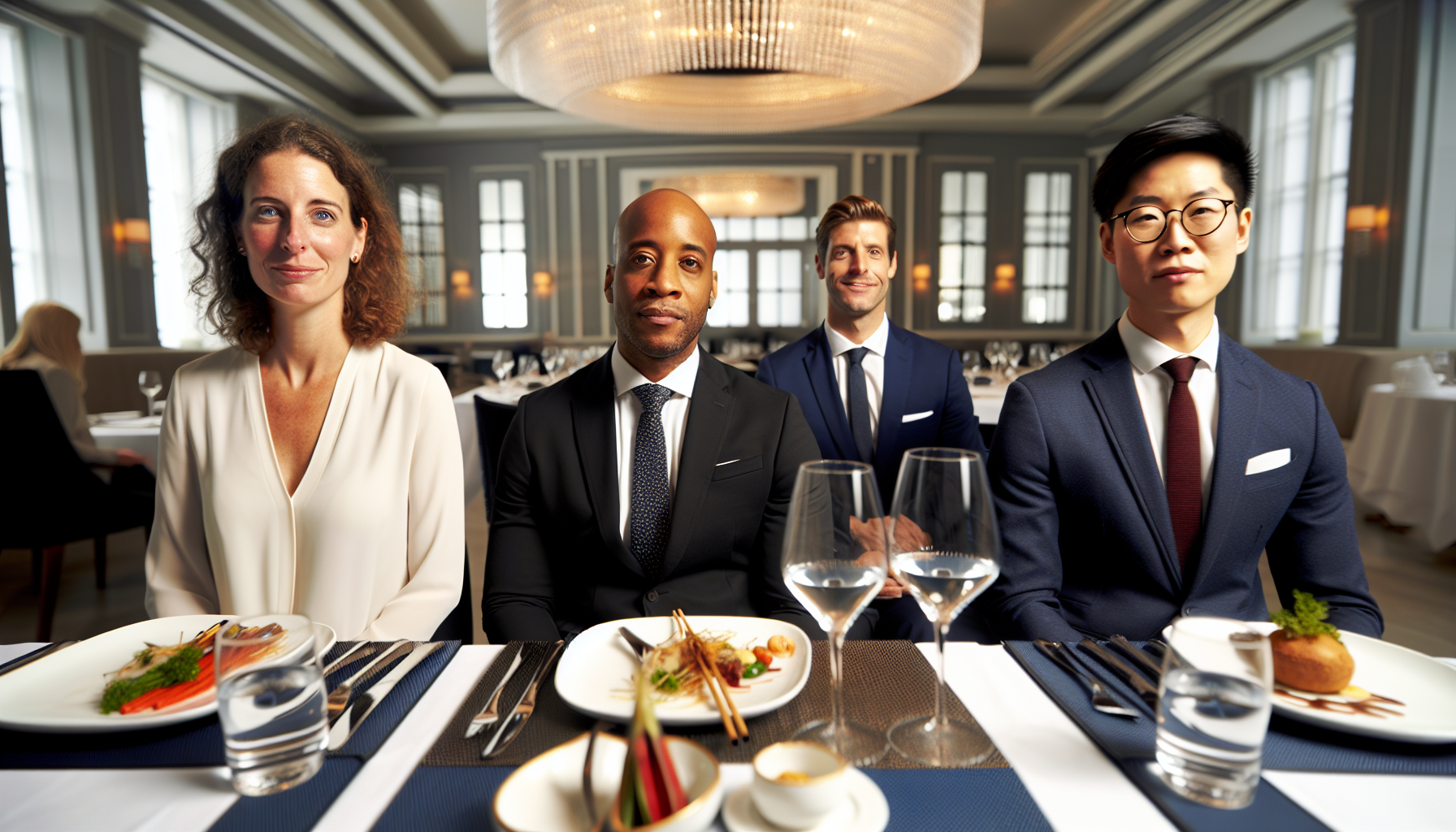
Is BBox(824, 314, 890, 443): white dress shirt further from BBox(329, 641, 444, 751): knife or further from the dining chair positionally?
the dining chair

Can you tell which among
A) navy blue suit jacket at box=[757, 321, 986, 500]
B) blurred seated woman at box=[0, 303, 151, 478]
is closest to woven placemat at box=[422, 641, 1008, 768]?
navy blue suit jacket at box=[757, 321, 986, 500]

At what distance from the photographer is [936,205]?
10789 millimetres

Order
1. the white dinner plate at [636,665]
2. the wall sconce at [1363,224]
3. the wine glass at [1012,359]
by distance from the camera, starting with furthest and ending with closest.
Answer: the wall sconce at [1363,224]
the wine glass at [1012,359]
the white dinner plate at [636,665]

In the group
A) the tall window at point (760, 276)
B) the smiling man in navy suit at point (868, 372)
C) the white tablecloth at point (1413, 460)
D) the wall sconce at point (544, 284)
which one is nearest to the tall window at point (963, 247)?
the tall window at point (760, 276)

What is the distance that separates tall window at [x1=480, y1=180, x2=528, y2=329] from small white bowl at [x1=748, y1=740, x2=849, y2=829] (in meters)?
11.1

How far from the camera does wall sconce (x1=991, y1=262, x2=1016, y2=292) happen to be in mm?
10977

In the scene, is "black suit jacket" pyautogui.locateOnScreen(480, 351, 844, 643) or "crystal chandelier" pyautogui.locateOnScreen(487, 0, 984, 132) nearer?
"black suit jacket" pyautogui.locateOnScreen(480, 351, 844, 643)

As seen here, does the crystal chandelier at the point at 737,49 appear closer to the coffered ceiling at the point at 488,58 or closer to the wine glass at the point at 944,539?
the wine glass at the point at 944,539

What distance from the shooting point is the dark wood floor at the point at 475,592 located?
307cm

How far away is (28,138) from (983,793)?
8.84m

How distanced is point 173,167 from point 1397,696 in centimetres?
1060

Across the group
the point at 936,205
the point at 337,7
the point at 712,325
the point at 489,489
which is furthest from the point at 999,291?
the point at 489,489

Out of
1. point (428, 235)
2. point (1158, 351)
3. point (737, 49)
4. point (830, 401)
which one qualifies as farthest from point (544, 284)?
point (1158, 351)

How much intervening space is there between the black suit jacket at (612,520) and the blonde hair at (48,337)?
3.72 meters
